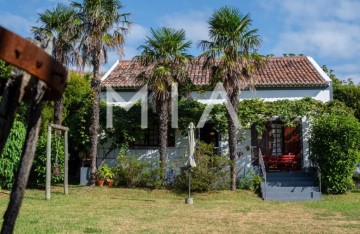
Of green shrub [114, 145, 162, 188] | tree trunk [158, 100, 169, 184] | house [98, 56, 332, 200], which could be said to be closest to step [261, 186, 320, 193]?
house [98, 56, 332, 200]

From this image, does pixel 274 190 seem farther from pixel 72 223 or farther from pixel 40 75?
pixel 40 75

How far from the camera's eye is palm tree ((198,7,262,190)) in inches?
684

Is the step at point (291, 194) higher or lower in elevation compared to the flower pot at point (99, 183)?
lower

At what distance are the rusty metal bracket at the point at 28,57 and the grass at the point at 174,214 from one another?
21.1 feet

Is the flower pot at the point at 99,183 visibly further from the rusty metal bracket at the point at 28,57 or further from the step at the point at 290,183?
the rusty metal bracket at the point at 28,57

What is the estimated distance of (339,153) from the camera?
17.2 m

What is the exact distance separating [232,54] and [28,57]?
50.4 feet

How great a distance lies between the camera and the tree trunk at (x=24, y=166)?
2.67 metres

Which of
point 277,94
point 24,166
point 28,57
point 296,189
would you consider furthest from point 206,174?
point 28,57

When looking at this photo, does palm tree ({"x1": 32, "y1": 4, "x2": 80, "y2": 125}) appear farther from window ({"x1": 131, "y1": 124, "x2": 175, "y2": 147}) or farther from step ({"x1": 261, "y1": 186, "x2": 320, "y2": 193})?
step ({"x1": 261, "y1": 186, "x2": 320, "y2": 193})

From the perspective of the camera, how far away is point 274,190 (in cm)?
1711

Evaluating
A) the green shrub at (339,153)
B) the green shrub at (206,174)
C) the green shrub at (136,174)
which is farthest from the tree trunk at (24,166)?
the green shrub at (339,153)

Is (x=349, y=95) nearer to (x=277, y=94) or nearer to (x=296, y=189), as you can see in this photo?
(x=277, y=94)

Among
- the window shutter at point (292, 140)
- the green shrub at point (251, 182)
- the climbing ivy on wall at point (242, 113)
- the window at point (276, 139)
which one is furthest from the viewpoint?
the window at point (276, 139)
